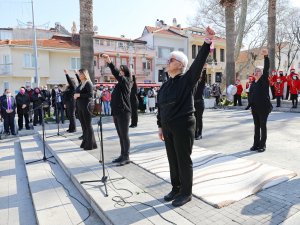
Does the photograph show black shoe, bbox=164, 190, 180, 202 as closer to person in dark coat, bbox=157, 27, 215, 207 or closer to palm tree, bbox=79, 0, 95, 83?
person in dark coat, bbox=157, 27, 215, 207

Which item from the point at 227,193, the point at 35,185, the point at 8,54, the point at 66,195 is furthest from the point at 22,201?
the point at 8,54

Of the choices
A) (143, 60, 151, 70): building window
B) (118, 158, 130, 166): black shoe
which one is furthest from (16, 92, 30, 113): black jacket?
(143, 60, 151, 70): building window

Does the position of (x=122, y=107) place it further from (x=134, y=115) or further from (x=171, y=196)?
(x=134, y=115)

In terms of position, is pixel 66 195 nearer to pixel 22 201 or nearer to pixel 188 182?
pixel 22 201

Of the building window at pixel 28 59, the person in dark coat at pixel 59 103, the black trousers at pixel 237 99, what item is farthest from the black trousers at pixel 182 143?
the building window at pixel 28 59

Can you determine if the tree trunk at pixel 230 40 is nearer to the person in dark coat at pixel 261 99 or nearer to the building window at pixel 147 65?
the person in dark coat at pixel 261 99

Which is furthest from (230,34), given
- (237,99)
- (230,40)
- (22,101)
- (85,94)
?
(85,94)

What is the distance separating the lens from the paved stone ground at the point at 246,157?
3281mm

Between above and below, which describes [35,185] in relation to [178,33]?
below

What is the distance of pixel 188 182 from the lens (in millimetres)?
3639

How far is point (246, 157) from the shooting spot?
560cm

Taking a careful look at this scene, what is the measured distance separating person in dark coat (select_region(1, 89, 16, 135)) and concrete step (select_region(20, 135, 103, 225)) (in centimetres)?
573

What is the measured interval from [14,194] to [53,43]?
105 ft

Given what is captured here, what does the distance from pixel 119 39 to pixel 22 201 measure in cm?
3488
